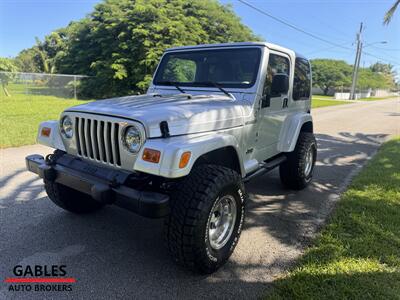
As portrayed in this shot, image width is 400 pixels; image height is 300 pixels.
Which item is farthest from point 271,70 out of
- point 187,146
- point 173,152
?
point 173,152

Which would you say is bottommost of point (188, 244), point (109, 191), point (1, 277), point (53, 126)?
point (1, 277)

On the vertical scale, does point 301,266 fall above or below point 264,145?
below

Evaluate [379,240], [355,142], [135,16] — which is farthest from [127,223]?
[135,16]

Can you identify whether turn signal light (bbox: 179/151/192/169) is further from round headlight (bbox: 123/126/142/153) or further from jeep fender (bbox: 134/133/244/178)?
round headlight (bbox: 123/126/142/153)

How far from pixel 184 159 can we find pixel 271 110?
78.1 inches

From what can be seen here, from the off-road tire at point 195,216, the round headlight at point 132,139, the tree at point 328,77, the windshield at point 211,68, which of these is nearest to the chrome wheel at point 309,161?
the windshield at point 211,68

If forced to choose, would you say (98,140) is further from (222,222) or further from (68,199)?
(222,222)

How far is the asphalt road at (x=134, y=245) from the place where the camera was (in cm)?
262

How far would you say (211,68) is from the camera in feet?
13.0

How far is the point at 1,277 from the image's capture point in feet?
8.86

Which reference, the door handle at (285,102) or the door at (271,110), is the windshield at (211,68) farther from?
the door handle at (285,102)

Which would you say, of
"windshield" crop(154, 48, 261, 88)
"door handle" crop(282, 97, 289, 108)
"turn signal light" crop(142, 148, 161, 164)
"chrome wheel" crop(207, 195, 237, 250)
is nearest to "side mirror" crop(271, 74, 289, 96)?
"windshield" crop(154, 48, 261, 88)

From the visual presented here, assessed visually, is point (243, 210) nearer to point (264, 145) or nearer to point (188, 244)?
point (188, 244)

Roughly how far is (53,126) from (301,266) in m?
2.89
